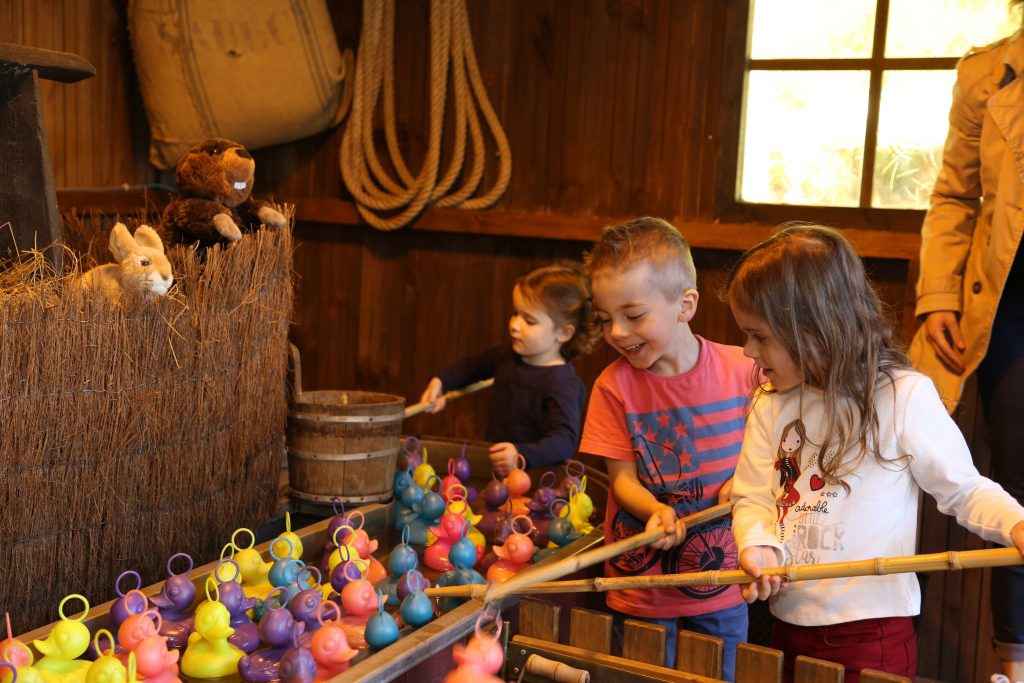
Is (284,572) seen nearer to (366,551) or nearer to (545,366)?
(366,551)

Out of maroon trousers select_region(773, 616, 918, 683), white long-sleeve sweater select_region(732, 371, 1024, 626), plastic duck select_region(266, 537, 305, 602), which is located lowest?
plastic duck select_region(266, 537, 305, 602)

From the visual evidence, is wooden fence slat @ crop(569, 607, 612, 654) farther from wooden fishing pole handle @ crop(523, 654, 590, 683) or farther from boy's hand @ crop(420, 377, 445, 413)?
boy's hand @ crop(420, 377, 445, 413)

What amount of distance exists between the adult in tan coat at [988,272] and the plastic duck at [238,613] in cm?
144

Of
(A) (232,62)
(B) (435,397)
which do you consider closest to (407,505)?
(B) (435,397)

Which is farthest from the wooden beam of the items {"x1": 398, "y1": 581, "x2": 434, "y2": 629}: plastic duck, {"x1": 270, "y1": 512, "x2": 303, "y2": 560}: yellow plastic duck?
{"x1": 398, "y1": 581, "x2": 434, "y2": 629}: plastic duck

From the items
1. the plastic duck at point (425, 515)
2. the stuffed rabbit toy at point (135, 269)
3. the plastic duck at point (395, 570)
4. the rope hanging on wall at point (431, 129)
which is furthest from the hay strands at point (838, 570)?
the rope hanging on wall at point (431, 129)

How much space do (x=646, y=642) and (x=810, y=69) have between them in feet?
7.78

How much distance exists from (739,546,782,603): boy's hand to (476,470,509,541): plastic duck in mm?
1134

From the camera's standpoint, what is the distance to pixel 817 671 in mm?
1432

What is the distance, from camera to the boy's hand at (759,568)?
1505mm

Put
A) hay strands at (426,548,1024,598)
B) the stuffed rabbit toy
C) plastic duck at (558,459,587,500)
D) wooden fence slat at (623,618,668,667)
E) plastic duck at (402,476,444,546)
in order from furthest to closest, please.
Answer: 1. plastic duck at (558,459,587,500)
2. plastic duck at (402,476,444,546)
3. the stuffed rabbit toy
4. wooden fence slat at (623,618,668,667)
5. hay strands at (426,548,1024,598)

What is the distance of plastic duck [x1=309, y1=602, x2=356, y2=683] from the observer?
182cm

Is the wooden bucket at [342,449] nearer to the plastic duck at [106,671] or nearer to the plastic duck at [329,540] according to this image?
the plastic duck at [329,540]

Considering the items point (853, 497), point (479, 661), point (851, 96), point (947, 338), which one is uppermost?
point (851, 96)
